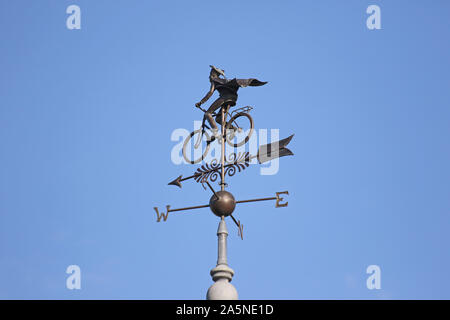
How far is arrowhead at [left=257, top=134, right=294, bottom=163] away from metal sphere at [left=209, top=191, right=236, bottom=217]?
2.65 ft

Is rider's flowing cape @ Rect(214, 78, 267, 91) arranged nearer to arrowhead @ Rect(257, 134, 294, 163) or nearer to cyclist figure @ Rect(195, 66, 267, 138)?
cyclist figure @ Rect(195, 66, 267, 138)

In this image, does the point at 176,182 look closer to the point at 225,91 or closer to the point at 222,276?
the point at 225,91

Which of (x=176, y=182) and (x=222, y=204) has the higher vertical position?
(x=176, y=182)

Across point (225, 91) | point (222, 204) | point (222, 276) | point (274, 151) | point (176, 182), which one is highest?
point (225, 91)

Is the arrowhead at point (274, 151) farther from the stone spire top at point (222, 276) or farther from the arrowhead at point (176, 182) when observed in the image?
the arrowhead at point (176, 182)

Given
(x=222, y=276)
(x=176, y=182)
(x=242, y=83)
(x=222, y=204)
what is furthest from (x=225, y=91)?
(x=222, y=276)

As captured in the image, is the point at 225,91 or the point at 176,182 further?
the point at 176,182

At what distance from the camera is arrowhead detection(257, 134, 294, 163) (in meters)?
8.64

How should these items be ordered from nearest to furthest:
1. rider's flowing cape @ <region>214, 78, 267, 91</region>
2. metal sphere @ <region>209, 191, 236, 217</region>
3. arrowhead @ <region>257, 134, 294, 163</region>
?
metal sphere @ <region>209, 191, 236, 217</region> → arrowhead @ <region>257, 134, 294, 163</region> → rider's flowing cape @ <region>214, 78, 267, 91</region>

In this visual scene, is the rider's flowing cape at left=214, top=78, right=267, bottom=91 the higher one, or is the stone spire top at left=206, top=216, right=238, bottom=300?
the rider's flowing cape at left=214, top=78, right=267, bottom=91

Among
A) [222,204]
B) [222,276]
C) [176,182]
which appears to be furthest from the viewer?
[176,182]

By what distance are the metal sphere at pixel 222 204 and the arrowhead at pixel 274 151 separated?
2.65 feet

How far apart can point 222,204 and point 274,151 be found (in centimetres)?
113

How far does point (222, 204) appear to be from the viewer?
7.94m
